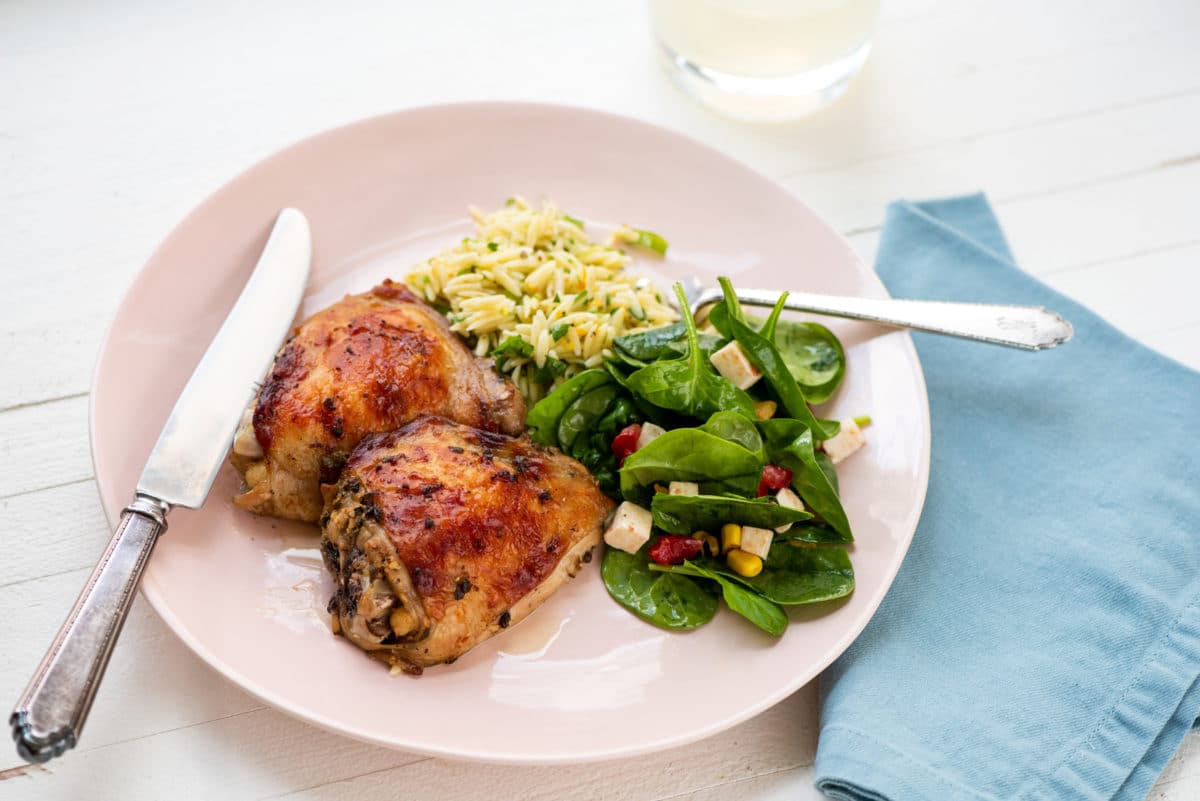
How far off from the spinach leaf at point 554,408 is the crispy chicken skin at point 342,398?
0.06 m

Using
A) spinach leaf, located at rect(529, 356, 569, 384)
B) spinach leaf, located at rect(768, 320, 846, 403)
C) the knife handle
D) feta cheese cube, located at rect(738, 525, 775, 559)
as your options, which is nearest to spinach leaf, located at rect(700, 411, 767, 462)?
feta cheese cube, located at rect(738, 525, 775, 559)

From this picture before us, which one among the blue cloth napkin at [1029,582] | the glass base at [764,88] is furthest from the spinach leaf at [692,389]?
the glass base at [764,88]

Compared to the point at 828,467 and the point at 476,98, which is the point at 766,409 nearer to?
the point at 828,467

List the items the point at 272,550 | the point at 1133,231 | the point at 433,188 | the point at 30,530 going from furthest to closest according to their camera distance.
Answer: the point at 1133,231 → the point at 433,188 → the point at 30,530 → the point at 272,550

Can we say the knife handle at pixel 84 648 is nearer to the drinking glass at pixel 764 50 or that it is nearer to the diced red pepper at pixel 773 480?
the diced red pepper at pixel 773 480

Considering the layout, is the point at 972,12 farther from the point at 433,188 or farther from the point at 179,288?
the point at 179,288

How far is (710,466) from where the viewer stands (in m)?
3.50

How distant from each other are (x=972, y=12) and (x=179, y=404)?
4.91 meters

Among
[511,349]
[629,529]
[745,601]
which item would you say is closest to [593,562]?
[629,529]

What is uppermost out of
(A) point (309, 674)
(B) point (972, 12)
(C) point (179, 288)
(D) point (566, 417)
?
(B) point (972, 12)

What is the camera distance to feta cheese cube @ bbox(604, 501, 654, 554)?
3.50m

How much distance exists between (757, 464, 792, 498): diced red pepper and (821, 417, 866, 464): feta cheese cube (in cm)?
25

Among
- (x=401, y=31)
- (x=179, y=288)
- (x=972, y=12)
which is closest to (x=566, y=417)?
(x=179, y=288)

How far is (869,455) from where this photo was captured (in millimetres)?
3830
